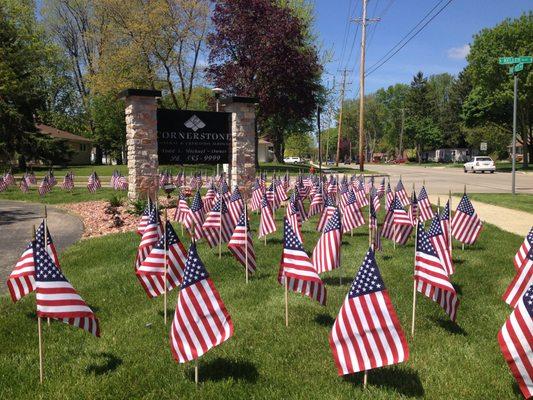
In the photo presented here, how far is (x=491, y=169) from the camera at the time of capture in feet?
138

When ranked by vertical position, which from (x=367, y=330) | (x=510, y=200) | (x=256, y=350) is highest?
(x=510, y=200)

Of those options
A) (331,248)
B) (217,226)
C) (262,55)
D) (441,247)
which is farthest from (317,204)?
(262,55)

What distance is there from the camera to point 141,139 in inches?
580

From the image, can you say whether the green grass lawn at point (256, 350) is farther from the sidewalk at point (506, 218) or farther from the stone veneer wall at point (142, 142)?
the stone veneer wall at point (142, 142)

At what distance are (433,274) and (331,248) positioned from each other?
1.94 meters

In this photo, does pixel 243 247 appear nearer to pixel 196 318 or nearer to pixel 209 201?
pixel 196 318

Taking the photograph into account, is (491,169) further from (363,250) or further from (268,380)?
(268,380)

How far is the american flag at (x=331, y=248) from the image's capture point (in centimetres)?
713

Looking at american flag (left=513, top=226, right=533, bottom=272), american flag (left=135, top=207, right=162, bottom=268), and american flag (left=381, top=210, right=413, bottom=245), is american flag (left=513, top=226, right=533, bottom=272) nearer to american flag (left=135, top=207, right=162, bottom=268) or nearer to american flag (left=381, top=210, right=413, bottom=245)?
american flag (left=381, top=210, right=413, bottom=245)

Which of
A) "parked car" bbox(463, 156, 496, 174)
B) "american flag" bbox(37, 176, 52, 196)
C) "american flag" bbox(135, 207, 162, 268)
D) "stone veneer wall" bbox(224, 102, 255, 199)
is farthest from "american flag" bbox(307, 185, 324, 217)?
"parked car" bbox(463, 156, 496, 174)

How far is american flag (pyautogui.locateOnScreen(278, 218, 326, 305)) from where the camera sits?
5.72 m

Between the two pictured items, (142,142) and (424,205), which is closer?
(424,205)

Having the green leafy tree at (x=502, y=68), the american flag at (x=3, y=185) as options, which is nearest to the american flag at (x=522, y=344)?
the american flag at (x=3, y=185)

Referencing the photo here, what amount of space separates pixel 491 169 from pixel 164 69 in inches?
1162
